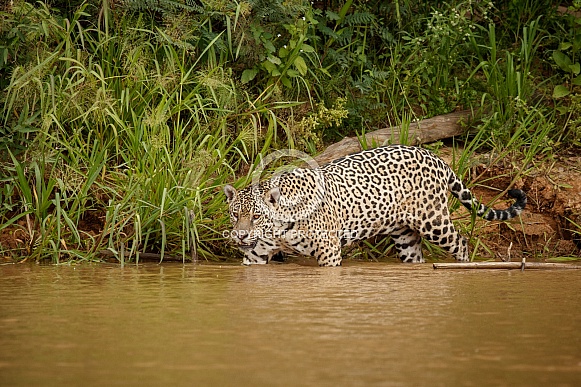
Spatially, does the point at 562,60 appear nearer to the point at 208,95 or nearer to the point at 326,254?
the point at 208,95

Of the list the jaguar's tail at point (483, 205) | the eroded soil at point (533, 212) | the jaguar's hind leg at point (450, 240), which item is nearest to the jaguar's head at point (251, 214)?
the jaguar's hind leg at point (450, 240)

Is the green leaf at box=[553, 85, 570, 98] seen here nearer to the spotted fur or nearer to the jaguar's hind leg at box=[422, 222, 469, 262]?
the spotted fur

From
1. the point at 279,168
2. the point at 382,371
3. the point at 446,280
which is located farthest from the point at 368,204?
the point at 382,371

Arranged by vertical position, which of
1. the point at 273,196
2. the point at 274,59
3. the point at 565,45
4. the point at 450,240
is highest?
the point at 565,45

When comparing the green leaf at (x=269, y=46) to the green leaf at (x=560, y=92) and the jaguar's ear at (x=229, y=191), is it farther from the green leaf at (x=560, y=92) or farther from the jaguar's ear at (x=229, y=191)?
the green leaf at (x=560, y=92)

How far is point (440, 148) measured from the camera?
9.55m

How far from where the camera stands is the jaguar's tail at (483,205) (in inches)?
314

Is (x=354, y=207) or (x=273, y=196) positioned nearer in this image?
(x=273, y=196)

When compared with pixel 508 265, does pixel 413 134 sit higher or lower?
higher

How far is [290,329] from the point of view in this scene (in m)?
4.29

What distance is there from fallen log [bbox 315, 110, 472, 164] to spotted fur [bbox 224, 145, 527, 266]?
0.74 meters

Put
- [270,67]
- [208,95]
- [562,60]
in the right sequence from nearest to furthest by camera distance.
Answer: [208,95] < [270,67] < [562,60]

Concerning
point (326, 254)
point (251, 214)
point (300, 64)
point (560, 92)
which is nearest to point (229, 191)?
point (251, 214)

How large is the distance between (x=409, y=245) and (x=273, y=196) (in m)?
1.39
